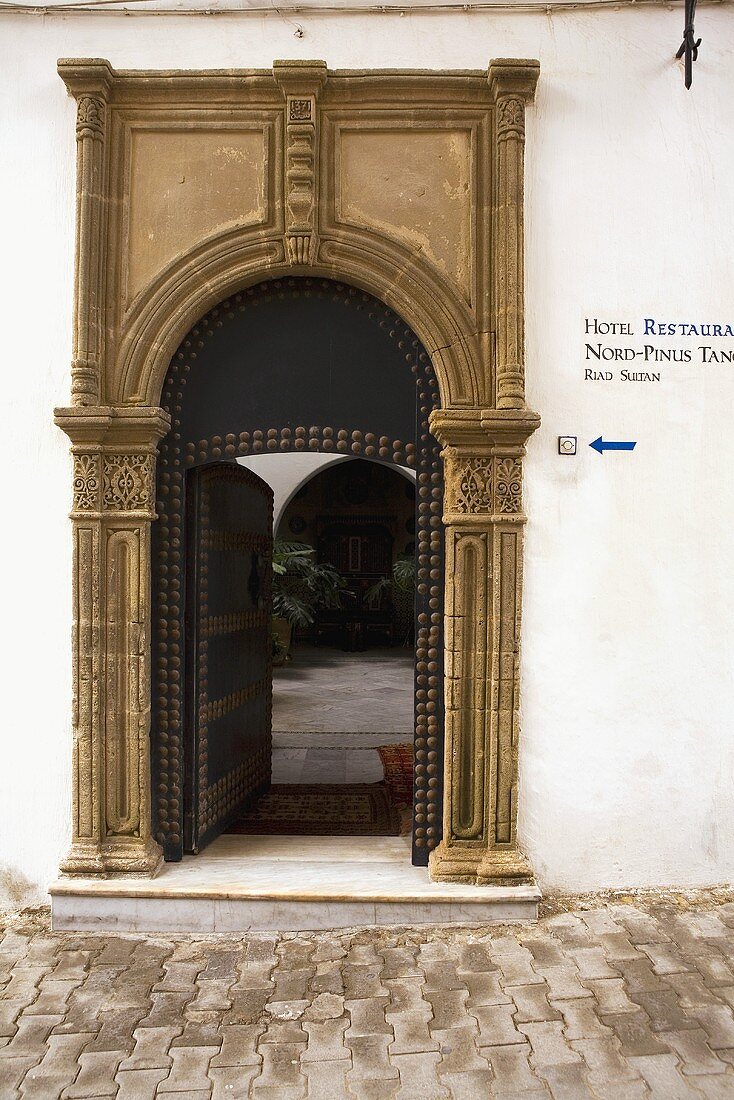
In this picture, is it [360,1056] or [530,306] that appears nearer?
[360,1056]

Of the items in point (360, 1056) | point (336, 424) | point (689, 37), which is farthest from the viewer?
point (336, 424)

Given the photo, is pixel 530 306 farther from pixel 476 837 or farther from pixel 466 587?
pixel 476 837

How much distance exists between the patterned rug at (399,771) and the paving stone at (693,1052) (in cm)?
244

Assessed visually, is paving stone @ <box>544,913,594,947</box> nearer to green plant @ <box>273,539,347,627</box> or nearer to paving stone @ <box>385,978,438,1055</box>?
paving stone @ <box>385,978,438,1055</box>

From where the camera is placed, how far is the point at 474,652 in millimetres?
3586

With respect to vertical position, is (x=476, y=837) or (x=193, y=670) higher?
(x=193, y=670)

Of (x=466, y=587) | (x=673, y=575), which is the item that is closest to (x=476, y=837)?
(x=466, y=587)

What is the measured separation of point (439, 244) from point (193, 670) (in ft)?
7.52

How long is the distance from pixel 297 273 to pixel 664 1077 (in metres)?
3.38

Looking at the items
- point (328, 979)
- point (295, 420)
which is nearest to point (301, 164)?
point (295, 420)

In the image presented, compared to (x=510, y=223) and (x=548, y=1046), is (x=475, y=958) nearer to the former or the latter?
(x=548, y=1046)

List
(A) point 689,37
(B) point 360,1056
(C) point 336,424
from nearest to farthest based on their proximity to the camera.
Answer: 1. (B) point 360,1056
2. (A) point 689,37
3. (C) point 336,424

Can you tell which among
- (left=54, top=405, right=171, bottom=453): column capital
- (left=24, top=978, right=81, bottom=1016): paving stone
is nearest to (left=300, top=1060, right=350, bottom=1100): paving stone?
(left=24, top=978, right=81, bottom=1016): paving stone

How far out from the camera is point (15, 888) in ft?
11.9
